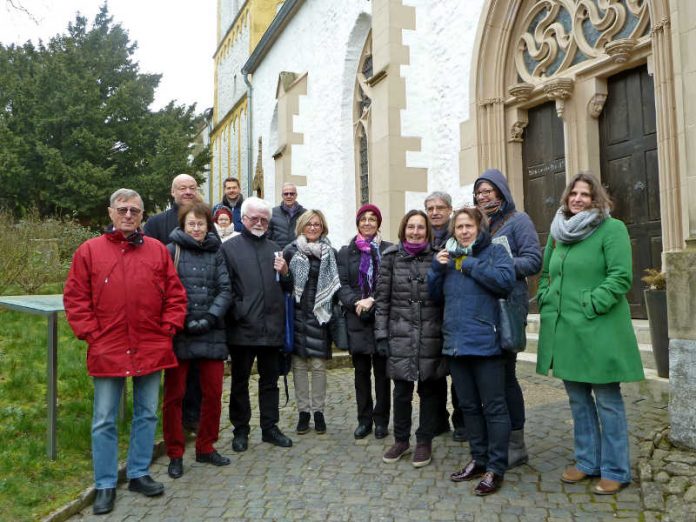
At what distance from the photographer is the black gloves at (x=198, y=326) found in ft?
13.0

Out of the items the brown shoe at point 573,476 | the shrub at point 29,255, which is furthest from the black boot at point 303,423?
the shrub at point 29,255

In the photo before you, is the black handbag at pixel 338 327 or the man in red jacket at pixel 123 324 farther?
the black handbag at pixel 338 327

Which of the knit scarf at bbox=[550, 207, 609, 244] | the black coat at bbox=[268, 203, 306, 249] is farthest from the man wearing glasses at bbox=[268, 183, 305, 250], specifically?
A: the knit scarf at bbox=[550, 207, 609, 244]

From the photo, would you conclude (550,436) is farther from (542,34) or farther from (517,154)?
(542,34)

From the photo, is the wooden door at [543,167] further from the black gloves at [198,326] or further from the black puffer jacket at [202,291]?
the black gloves at [198,326]

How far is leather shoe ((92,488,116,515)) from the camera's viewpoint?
3395 millimetres

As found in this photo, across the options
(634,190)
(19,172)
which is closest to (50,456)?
(634,190)

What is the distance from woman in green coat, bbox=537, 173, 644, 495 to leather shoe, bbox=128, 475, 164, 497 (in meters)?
2.38

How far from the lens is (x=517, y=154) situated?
328 inches

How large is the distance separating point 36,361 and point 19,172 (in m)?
17.9

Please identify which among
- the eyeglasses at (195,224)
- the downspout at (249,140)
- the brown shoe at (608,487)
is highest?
the downspout at (249,140)

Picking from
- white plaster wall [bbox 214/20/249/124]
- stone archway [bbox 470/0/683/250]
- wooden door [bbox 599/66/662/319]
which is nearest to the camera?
stone archway [bbox 470/0/683/250]

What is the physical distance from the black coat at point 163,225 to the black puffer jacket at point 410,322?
1829 millimetres

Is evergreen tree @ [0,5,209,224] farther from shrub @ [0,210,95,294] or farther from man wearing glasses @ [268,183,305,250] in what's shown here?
man wearing glasses @ [268,183,305,250]
